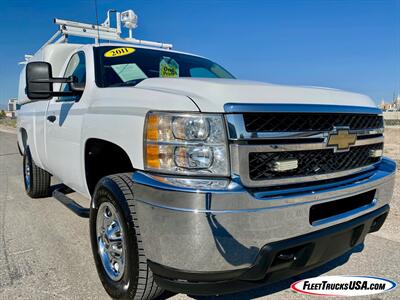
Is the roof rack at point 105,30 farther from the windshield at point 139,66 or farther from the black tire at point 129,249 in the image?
the black tire at point 129,249

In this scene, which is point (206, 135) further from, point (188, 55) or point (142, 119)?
point (188, 55)

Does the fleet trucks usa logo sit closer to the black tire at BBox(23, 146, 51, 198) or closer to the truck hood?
the truck hood

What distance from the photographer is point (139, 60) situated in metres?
3.23

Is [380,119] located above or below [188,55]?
below

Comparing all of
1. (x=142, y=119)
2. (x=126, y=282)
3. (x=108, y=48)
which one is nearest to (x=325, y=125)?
(x=142, y=119)

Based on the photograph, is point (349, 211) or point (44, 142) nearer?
point (349, 211)

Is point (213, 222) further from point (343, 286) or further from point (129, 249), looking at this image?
point (343, 286)

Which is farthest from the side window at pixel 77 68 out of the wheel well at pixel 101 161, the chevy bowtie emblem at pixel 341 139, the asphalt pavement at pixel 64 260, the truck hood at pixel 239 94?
the chevy bowtie emblem at pixel 341 139

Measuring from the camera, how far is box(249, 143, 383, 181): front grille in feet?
5.64

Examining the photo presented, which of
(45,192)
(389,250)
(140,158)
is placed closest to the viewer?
(140,158)

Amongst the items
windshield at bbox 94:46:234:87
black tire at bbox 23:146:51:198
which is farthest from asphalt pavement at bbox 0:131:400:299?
windshield at bbox 94:46:234:87

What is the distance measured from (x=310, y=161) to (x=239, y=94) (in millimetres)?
577

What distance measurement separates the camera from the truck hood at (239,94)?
1727 millimetres

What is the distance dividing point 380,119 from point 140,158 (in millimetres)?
1892
